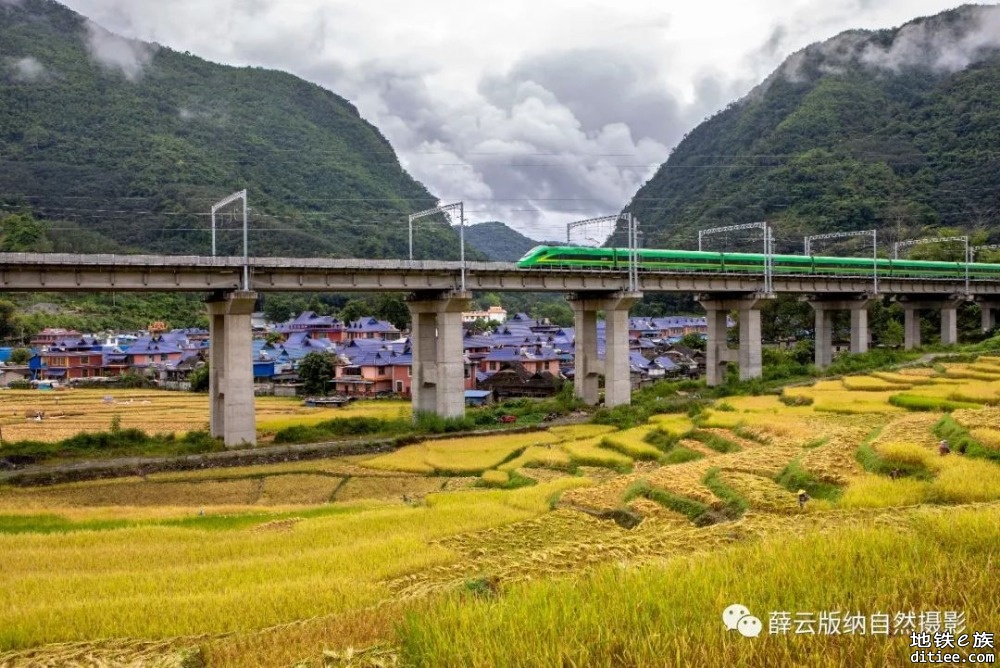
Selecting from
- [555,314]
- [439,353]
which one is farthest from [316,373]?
[555,314]

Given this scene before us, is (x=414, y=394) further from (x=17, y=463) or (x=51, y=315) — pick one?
(x=51, y=315)

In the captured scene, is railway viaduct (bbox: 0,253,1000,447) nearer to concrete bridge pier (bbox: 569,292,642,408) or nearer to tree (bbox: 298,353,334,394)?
concrete bridge pier (bbox: 569,292,642,408)

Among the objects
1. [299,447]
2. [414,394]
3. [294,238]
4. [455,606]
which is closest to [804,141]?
[294,238]

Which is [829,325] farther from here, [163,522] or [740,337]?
[163,522]

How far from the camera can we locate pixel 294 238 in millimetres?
115250

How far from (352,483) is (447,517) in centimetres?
1384

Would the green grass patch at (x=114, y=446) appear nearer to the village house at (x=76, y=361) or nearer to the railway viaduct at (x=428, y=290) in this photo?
the railway viaduct at (x=428, y=290)

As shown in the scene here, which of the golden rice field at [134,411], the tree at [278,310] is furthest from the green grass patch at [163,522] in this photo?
the tree at [278,310]

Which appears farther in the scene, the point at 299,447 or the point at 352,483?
the point at 299,447

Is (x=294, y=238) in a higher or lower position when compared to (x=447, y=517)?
higher

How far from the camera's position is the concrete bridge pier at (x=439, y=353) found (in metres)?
45.9

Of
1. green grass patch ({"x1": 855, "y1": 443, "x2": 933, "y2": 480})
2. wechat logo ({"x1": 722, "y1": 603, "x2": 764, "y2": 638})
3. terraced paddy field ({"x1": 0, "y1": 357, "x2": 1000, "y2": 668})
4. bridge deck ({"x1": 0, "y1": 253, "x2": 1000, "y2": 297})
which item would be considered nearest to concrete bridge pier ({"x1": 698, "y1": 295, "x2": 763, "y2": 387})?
bridge deck ({"x1": 0, "y1": 253, "x2": 1000, "y2": 297})

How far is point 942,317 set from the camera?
78.4 metres

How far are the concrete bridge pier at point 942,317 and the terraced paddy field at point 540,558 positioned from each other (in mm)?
52924
